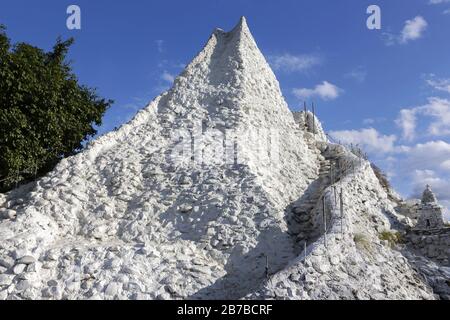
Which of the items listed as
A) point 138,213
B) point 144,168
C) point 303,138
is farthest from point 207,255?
point 303,138

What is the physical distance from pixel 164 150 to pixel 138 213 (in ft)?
13.9

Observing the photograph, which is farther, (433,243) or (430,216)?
(430,216)

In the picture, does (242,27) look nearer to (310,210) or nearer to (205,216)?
(310,210)

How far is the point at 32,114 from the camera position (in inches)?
822

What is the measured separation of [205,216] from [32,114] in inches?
396

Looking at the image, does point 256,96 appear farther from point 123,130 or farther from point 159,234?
point 159,234

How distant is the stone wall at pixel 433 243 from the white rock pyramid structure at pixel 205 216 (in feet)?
3.98

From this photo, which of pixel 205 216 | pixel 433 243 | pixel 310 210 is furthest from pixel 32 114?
pixel 433 243

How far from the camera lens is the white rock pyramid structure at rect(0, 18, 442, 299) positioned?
43.9 feet

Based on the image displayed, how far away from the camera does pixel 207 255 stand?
50.0 feet

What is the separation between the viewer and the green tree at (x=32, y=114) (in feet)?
65.0

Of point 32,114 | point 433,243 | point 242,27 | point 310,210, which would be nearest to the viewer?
point 433,243

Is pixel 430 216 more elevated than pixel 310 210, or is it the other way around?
pixel 310 210
